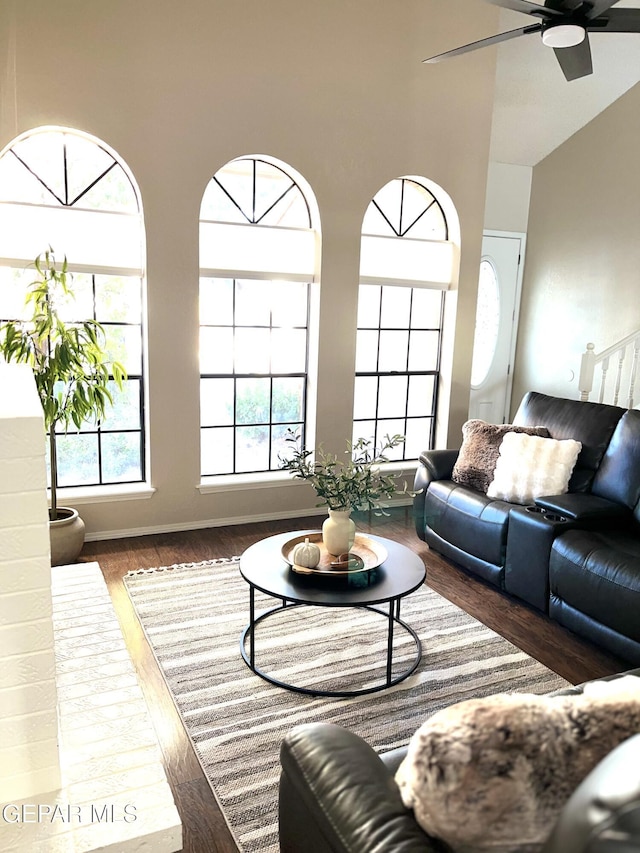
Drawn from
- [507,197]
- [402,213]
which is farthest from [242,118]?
[507,197]

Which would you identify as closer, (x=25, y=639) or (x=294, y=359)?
(x=25, y=639)

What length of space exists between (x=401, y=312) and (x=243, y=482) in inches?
70.9

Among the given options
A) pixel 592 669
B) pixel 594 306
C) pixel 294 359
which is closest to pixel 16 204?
pixel 294 359

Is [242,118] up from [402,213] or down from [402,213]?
up

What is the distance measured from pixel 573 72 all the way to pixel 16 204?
3.04 m

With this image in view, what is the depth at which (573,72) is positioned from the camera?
10.5 ft

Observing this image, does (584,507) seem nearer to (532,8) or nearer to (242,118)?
(532,8)

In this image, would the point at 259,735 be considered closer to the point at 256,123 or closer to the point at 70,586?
the point at 70,586

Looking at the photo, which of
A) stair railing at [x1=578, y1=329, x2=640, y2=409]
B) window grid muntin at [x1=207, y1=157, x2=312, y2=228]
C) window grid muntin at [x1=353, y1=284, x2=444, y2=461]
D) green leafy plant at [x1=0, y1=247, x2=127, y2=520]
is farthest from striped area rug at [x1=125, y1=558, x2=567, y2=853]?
stair railing at [x1=578, y1=329, x2=640, y2=409]

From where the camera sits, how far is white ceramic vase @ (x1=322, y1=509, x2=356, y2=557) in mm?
2744

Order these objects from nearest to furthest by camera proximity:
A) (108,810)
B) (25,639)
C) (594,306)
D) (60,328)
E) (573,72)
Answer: (25,639) → (108,810) → (573,72) → (60,328) → (594,306)

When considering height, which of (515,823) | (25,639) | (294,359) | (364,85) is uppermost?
(364,85)

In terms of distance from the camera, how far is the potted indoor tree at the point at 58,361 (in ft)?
11.3

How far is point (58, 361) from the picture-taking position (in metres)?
3.45
